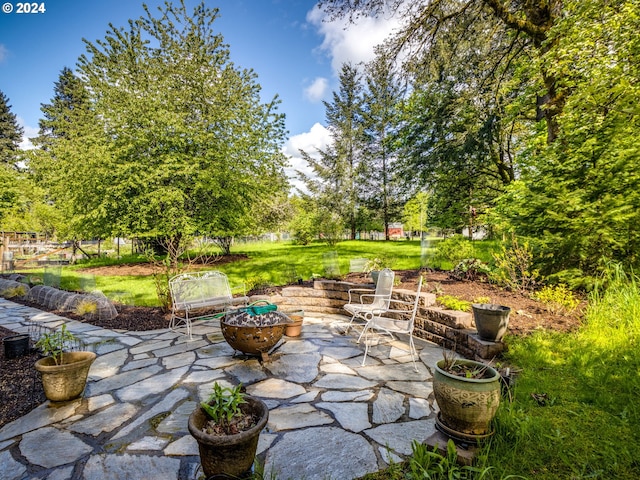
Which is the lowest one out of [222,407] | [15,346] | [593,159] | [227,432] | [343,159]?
[15,346]

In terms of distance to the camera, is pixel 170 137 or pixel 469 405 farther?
pixel 170 137

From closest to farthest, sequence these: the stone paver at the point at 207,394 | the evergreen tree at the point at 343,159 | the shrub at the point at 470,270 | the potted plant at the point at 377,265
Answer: the stone paver at the point at 207,394, the shrub at the point at 470,270, the potted plant at the point at 377,265, the evergreen tree at the point at 343,159

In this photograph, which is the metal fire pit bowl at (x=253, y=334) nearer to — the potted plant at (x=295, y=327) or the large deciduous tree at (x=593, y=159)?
the potted plant at (x=295, y=327)

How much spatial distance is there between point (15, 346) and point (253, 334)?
2.99 m

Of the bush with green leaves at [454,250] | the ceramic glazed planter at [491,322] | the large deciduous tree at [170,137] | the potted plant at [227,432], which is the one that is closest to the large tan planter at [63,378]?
the potted plant at [227,432]

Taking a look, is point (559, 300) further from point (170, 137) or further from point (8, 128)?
point (8, 128)

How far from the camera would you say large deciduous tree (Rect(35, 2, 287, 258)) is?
10820 mm

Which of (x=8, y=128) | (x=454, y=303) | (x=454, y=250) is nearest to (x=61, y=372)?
(x=454, y=303)

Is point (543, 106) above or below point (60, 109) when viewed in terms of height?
below

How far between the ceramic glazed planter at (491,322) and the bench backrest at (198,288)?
3.66 meters

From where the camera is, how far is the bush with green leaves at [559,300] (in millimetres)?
3967

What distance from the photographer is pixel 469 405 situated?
71.7 inches

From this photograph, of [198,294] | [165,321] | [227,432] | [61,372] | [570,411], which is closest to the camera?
[227,432]

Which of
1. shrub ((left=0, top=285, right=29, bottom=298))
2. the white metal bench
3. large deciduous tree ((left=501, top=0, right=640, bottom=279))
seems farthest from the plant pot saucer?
shrub ((left=0, top=285, right=29, bottom=298))
